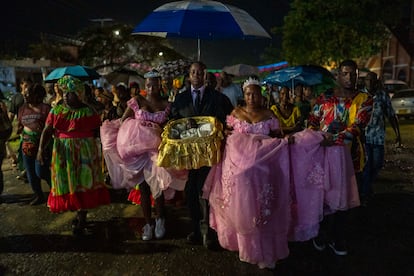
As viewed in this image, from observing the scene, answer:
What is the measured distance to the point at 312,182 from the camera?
3.82 metres

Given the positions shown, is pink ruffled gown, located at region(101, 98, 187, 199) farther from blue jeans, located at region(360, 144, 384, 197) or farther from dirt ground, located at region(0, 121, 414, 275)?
blue jeans, located at region(360, 144, 384, 197)

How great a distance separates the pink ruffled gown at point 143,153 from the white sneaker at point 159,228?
0.42 meters

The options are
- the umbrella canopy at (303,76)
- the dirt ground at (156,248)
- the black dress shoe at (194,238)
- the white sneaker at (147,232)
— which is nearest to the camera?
the dirt ground at (156,248)

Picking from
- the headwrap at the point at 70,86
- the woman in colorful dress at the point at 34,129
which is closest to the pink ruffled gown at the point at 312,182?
the headwrap at the point at 70,86

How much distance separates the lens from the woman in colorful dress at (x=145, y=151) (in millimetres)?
4434

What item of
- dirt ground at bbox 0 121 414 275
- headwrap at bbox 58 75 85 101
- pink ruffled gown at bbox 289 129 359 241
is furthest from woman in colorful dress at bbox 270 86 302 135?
headwrap at bbox 58 75 85 101

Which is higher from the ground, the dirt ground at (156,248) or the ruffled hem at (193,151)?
the ruffled hem at (193,151)

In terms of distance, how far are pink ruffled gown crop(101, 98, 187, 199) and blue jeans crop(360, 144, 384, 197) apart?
10.8ft

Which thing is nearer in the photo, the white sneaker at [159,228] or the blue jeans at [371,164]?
the white sneaker at [159,228]

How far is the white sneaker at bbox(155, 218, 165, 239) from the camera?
4785 millimetres

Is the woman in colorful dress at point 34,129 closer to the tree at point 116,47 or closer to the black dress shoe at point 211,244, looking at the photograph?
the black dress shoe at point 211,244

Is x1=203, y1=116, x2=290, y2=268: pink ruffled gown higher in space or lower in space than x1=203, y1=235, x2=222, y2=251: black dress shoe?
higher

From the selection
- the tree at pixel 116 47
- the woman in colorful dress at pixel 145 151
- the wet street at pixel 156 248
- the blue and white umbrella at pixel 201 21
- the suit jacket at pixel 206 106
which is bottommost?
the wet street at pixel 156 248

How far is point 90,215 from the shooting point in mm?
5805
